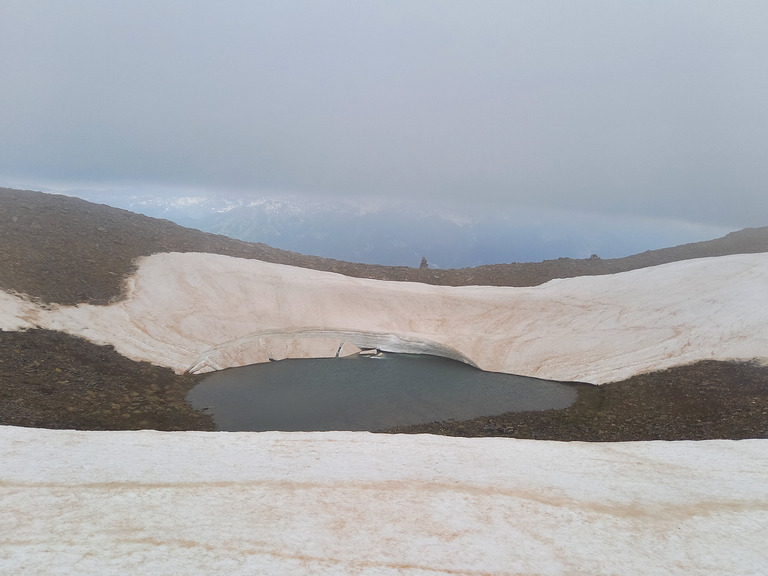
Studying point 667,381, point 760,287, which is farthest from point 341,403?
point 760,287

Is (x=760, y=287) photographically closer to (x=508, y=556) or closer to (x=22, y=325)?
(x=508, y=556)

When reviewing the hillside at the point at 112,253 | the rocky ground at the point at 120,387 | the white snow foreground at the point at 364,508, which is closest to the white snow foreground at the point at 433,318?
the rocky ground at the point at 120,387

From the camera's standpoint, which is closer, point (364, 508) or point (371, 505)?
point (364, 508)

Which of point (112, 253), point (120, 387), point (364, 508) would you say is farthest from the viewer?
point (112, 253)

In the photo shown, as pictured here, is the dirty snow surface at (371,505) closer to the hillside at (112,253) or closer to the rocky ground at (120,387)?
the rocky ground at (120,387)

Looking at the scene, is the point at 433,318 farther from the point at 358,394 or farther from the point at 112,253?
the point at 112,253

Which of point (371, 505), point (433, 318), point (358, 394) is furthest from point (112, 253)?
point (371, 505)

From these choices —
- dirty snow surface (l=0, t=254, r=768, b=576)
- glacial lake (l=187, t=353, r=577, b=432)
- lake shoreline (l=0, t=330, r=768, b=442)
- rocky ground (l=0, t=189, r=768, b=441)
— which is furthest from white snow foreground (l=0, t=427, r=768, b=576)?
glacial lake (l=187, t=353, r=577, b=432)
